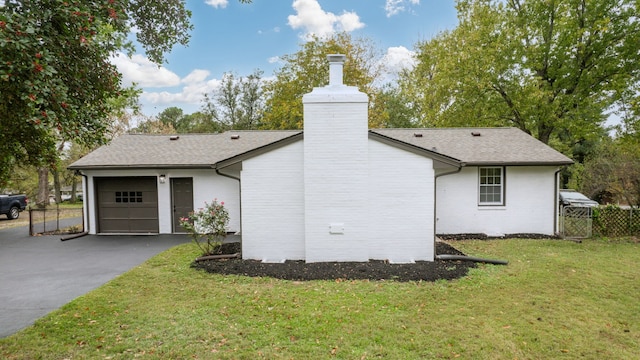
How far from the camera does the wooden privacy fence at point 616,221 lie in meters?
11.5

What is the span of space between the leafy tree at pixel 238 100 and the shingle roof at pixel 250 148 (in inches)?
669

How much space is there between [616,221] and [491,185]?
4.44 metres

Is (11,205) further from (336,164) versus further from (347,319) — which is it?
(347,319)

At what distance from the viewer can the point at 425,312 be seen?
5.16 metres

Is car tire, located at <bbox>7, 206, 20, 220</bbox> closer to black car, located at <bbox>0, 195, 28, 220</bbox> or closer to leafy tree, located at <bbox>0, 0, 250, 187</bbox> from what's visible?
black car, located at <bbox>0, 195, 28, 220</bbox>

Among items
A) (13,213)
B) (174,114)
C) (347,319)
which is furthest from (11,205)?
(174,114)

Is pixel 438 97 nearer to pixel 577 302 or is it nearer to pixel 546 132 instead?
pixel 546 132

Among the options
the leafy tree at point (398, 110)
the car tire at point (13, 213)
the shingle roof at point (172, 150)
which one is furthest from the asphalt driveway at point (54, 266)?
the leafy tree at point (398, 110)

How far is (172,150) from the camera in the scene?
13188 millimetres

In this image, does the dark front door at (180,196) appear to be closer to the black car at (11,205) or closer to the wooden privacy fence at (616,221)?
the black car at (11,205)

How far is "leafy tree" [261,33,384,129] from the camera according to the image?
24.1m

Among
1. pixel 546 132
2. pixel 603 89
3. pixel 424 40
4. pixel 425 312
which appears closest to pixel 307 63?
pixel 424 40

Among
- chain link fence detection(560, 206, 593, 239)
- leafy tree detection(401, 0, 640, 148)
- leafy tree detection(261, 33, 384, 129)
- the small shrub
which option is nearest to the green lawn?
Answer: the small shrub

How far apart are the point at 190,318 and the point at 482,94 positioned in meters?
18.3
